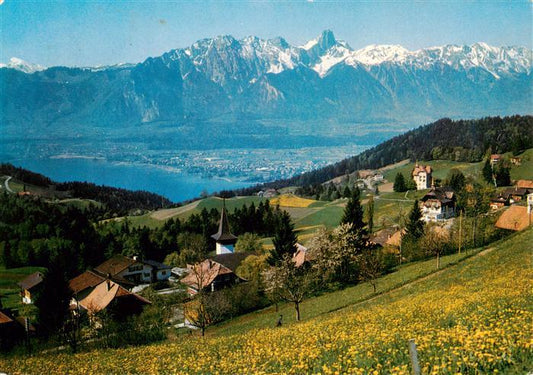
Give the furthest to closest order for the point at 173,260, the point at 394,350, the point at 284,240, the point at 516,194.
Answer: the point at 516,194, the point at 173,260, the point at 284,240, the point at 394,350

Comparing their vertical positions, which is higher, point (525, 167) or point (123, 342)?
point (525, 167)

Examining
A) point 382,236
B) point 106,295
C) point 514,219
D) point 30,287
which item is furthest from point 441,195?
point 30,287

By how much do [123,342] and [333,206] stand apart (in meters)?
94.7

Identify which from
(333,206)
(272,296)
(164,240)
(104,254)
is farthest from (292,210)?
(272,296)

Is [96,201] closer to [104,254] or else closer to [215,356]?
[104,254]

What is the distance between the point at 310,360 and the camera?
35.2ft

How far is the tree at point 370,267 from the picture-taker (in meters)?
42.5

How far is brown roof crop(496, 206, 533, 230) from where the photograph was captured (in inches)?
2114

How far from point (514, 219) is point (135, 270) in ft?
189

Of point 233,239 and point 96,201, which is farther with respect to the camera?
point 96,201

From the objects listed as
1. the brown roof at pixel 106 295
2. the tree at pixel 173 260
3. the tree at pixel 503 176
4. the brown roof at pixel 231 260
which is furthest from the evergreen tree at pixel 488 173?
the brown roof at pixel 106 295

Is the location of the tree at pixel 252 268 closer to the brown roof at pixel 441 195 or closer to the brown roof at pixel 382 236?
the brown roof at pixel 382 236

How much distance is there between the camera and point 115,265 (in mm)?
78125

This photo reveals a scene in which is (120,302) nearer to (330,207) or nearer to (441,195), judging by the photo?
(441,195)
